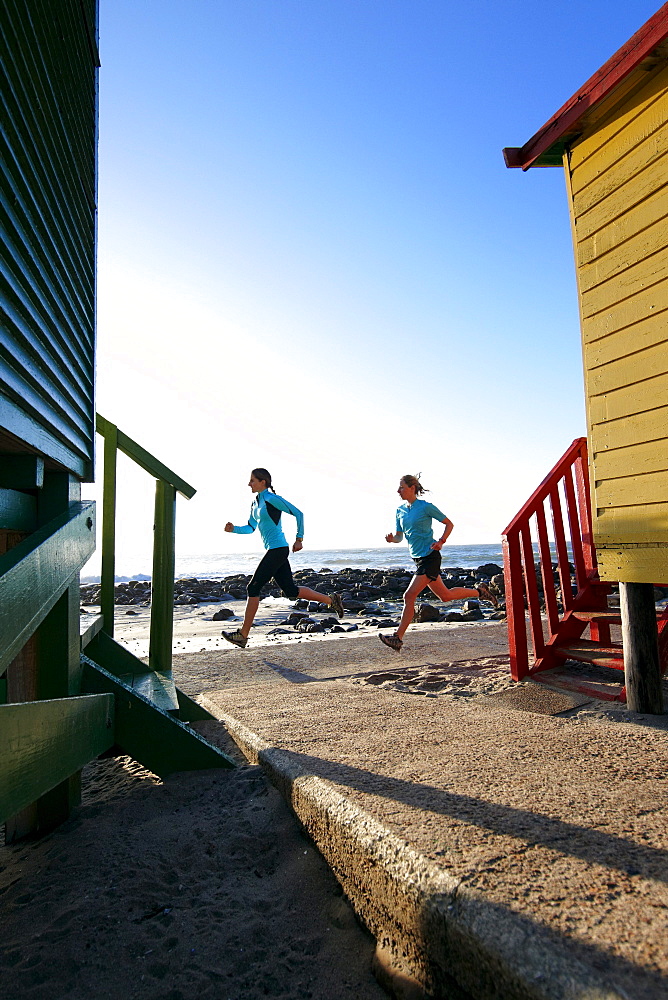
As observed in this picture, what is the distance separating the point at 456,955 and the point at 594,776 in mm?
1107

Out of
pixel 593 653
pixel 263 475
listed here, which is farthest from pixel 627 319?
pixel 263 475

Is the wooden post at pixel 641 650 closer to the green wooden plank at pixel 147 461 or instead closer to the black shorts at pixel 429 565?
the black shorts at pixel 429 565

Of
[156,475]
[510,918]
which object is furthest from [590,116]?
[510,918]

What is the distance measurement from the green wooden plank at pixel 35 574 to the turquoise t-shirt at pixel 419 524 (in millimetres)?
4232

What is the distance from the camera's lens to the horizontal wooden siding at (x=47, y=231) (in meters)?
2.04

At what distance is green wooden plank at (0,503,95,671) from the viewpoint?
1770 millimetres

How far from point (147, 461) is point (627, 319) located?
3.31m

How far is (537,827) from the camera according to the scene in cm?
191

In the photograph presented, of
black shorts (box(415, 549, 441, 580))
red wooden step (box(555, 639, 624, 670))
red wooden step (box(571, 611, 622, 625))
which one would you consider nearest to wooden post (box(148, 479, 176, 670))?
black shorts (box(415, 549, 441, 580))

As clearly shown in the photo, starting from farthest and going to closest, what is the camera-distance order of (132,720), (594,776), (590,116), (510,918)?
(590,116) < (132,720) < (594,776) < (510,918)

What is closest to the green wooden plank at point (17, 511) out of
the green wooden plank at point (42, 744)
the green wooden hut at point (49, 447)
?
the green wooden hut at point (49, 447)

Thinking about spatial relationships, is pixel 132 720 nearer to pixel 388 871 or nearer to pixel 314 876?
pixel 314 876

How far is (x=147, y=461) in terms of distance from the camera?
4379 millimetres

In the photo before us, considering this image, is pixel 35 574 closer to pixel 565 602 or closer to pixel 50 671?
pixel 50 671
